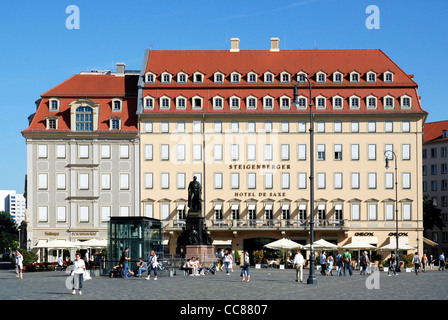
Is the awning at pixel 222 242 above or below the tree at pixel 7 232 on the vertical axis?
above

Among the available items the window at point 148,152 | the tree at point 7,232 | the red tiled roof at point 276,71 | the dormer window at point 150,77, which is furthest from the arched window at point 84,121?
the tree at point 7,232

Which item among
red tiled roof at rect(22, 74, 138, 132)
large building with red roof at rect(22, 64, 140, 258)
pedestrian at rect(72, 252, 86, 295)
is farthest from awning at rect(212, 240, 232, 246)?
pedestrian at rect(72, 252, 86, 295)

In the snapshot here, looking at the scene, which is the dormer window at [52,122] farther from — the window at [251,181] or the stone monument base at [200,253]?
the stone monument base at [200,253]

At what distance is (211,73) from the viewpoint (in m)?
95.8

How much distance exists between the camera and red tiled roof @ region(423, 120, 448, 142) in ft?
454

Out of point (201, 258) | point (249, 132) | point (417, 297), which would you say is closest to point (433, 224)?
point (249, 132)

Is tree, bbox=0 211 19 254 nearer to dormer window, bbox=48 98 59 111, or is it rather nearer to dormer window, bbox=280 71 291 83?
dormer window, bbox=48 98 59 111

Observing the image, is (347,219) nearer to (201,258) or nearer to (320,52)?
(320,52)

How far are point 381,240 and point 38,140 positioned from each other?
3623cm

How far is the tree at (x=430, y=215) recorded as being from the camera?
12394cm

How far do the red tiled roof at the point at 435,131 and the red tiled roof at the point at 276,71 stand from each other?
43835 mm

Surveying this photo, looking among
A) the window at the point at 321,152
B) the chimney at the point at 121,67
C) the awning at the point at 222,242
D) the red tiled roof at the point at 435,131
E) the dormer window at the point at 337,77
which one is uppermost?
the chimney at the point at 121,67

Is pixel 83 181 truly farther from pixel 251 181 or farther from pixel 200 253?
pixel 200 253

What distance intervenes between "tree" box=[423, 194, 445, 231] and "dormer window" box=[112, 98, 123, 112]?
49.4 meters
